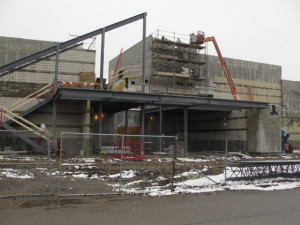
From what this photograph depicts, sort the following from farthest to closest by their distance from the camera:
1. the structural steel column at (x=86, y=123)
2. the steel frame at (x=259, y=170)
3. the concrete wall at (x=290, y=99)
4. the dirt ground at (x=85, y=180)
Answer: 1. the concrete wall at (x=290, y=99)
2. the structural steel column at (x=86, y=123)
3. the steel frame at (x=259, y=170)
4. the dirt ground at (x=85, y=180)

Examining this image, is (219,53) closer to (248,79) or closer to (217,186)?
(248,79)

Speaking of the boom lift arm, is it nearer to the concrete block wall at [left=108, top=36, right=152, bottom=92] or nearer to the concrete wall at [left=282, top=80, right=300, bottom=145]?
the concrete block wall at [left=108, top=36, right=152, bottom=92]

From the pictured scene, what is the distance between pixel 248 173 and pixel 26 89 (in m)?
18.8

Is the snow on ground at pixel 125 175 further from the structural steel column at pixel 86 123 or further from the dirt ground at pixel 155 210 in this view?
→ the structural steel column at pixel 86 123

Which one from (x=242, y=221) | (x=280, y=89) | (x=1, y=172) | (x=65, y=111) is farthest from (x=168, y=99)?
(x=280, y=89)

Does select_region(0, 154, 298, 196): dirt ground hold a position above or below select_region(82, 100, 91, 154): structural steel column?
below

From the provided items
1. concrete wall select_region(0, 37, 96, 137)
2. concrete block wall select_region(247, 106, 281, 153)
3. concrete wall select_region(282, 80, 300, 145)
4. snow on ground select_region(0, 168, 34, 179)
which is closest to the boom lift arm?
concrete block wall select_region(247, 106, 281, 153)

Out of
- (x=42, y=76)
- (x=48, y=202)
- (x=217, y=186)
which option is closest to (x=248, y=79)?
(x=42, y=76)

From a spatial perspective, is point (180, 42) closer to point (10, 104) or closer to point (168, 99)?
point (168, 99)

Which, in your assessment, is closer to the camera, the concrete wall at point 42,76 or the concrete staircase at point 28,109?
the concrete staircase at point 28,109

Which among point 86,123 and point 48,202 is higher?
point 86,123

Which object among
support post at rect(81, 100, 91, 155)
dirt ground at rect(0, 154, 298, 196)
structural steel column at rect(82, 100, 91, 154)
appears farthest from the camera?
structural steel column at rect(82, 100, 91, 154)

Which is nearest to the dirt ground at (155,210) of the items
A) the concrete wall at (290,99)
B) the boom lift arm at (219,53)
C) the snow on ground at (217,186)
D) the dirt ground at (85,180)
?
the snow on ground at (217,186)

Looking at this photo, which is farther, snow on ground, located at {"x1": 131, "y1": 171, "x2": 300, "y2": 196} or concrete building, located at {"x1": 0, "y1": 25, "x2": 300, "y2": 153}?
concrete building, located at {"x1": 0, "y1": 25, "x2": 300, "y2": 153}
